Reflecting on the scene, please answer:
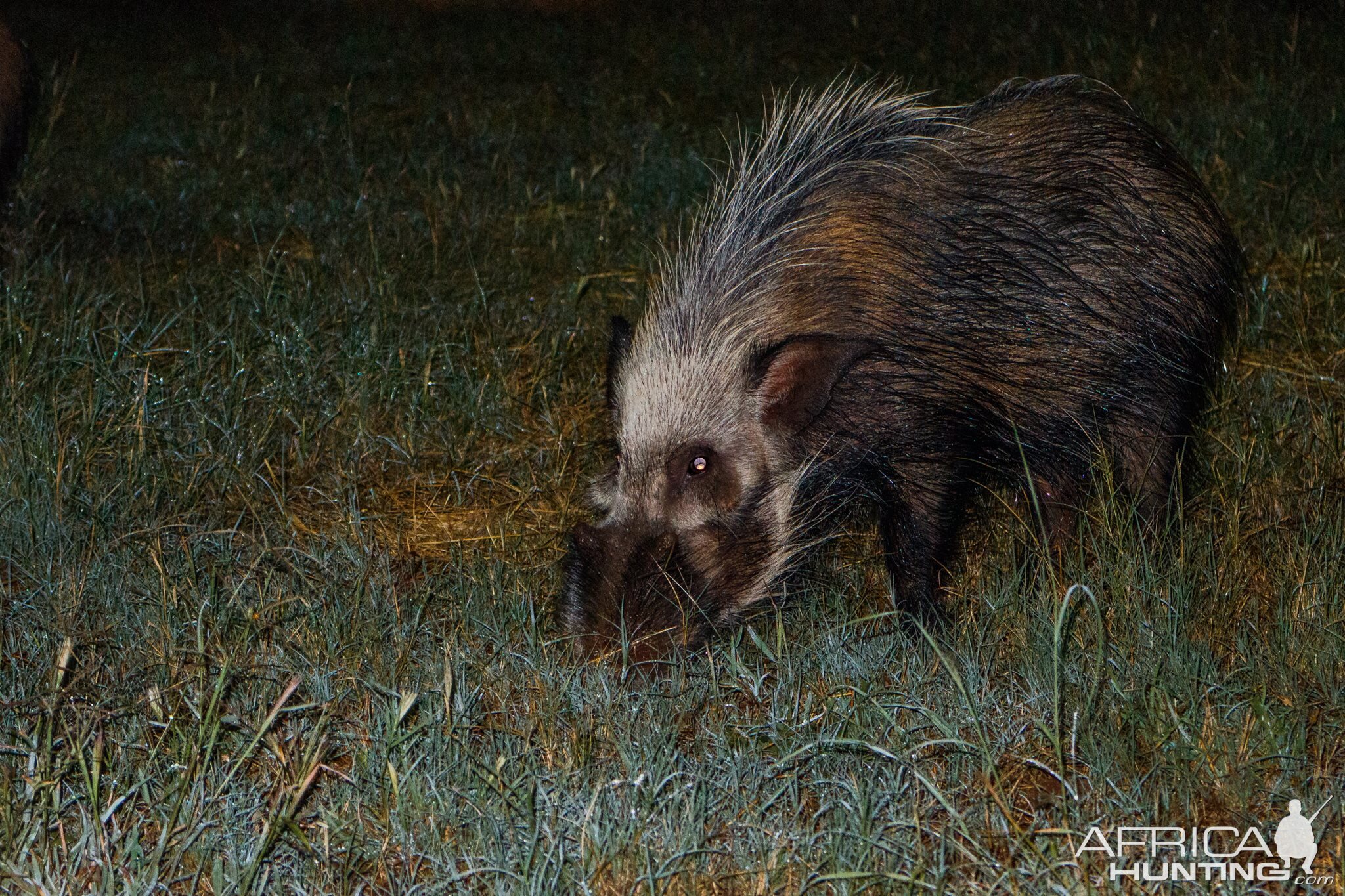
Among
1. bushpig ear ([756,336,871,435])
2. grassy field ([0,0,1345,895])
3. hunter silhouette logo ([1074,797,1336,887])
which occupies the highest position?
bushpig ear ([756,336,871,435])

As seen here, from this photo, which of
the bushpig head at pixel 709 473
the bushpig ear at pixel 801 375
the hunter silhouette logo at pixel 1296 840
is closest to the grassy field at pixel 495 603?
the hunter silhouette logo at pixel 1296 840

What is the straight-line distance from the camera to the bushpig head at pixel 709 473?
2.59 metres

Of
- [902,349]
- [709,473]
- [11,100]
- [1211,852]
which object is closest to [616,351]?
[709,473]

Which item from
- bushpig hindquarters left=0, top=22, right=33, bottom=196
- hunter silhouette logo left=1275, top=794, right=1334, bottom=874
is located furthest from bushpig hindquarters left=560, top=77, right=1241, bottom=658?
bushpig hindquarters left=0, top=22, right=33, bottom=196

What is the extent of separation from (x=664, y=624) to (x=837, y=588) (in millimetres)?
618

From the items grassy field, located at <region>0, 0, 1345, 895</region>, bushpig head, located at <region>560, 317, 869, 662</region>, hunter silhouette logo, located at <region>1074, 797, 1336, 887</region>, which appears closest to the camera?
hunter silhouette logo, located at <region>1074, 797, 1336, 887</region>

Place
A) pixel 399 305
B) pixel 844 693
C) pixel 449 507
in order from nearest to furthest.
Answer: pixel 844 693 < pixel 449 507 < pixel 399 305

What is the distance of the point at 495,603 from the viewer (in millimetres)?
2771

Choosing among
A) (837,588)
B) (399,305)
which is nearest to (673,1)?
(399,305)

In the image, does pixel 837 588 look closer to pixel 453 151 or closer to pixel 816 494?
pixel 816 494

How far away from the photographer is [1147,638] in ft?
8.11

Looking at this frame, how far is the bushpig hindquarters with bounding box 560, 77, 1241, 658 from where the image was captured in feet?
9.02

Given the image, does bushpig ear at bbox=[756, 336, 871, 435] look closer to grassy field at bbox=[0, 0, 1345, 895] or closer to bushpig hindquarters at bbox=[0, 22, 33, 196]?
grassy field at bbox=[0, 0, 1345, 895]

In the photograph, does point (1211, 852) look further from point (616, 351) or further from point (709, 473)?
point (616, 351)
